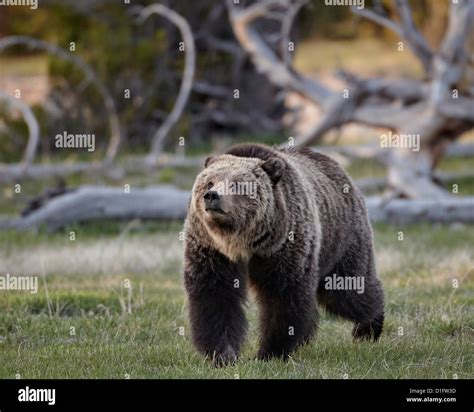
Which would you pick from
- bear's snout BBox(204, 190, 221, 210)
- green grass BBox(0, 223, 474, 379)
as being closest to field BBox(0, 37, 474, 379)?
green grass BBox(0, 223, 474, 379)

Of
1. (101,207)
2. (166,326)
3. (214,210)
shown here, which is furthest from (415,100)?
(214,210)

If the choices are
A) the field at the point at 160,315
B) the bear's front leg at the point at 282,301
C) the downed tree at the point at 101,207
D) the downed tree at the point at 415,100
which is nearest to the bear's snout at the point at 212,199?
the bear's front leg at the point at 282,301

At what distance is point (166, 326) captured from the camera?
800 cm

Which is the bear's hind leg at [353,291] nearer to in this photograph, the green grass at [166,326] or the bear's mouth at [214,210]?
the green grass at [166,326]

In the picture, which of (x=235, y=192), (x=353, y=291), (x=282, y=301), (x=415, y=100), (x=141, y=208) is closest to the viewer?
(x=235, y=192)

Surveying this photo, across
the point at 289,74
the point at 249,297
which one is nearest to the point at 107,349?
the point at 249,297

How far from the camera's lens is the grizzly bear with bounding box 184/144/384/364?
6.41 metres

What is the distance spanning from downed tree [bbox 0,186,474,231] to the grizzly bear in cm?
618

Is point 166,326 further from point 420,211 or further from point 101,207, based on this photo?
point 420,211

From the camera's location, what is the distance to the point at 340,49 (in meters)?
32.6

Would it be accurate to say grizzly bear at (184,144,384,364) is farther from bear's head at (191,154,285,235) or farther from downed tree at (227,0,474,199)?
downed tree at (227,0,474,199)

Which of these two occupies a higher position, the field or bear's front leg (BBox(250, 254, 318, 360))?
bear's front leg (BBox(250, 254, 318, 360))

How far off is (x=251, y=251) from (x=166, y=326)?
1.69 m

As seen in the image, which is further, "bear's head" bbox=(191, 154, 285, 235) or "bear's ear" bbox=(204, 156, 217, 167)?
"bear's ear" bbox=(204, 156, 217, 167)
